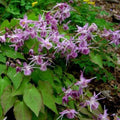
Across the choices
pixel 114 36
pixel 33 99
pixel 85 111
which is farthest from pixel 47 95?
pixel 114 36

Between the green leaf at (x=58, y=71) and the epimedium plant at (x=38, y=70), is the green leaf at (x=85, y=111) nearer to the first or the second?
Answer: the epimedium plant at (x=38, y=70)

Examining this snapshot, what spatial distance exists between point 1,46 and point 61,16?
61cm

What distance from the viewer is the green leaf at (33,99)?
1.80 meters

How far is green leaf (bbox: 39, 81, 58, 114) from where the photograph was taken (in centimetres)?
194

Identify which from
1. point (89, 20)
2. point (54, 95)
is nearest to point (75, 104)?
point (54, 95)

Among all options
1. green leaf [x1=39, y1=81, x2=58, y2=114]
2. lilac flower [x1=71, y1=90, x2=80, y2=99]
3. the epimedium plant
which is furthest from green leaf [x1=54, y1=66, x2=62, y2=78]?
lilac flower [x1=71, y1=90, x2=80, y2=99]

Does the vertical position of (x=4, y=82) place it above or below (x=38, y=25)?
below

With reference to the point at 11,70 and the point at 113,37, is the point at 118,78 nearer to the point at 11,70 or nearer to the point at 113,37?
the point at 113,37

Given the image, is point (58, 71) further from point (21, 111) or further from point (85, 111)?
point (21, 111)

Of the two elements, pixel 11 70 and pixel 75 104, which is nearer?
pixel 11 70

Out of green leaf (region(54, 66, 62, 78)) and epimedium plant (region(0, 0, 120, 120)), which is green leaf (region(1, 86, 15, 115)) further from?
green leaf (region(54, 66, 62, 78))

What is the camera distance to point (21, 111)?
1.87m

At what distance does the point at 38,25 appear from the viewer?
1977 mm

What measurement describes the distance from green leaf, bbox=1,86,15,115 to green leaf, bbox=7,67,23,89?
0.21ft
